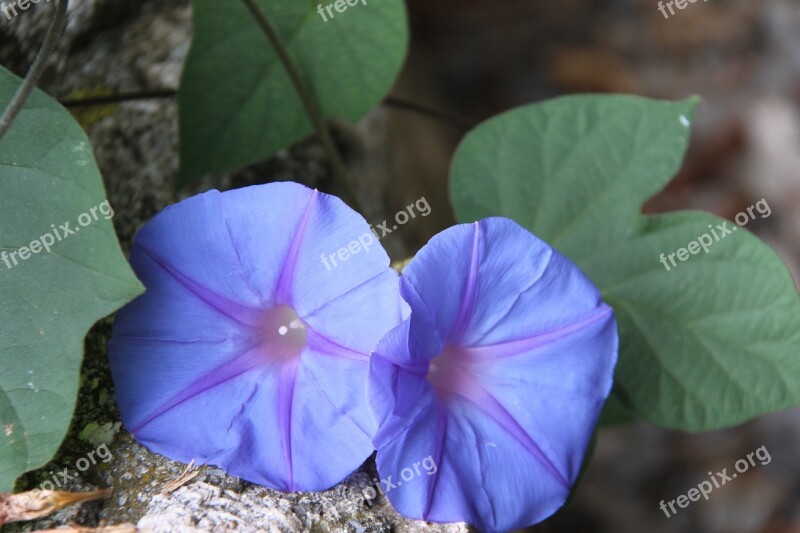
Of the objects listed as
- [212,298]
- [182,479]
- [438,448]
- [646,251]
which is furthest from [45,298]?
[646,251]

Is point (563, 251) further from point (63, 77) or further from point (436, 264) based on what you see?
point (63, 77)

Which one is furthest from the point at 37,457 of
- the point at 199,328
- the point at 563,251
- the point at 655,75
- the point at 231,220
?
the point at 655,75

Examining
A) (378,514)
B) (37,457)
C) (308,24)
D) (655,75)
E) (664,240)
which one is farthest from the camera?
(655,75)

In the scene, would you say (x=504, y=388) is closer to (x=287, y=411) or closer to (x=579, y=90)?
(x=287, y=411)

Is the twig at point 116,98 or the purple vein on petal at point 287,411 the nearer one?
the purple vein on petal at point 287,411

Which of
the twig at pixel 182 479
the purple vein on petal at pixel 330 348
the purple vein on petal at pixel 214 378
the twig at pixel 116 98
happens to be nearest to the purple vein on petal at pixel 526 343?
the purple vein on petal at pixel 330 348

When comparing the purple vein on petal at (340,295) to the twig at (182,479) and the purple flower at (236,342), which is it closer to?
the purple flower at (236,342)
